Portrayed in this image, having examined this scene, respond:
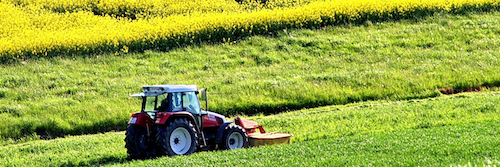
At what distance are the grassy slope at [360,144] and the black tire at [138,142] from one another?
1.30 ft

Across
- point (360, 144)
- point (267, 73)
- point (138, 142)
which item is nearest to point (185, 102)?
point (138, 142)

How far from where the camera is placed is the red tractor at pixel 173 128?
1243cm

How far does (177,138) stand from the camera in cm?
1266

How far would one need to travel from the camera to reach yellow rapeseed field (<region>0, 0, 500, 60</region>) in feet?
78.6

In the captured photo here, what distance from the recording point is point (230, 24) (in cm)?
2619

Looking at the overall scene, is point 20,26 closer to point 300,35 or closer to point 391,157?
point 300,35

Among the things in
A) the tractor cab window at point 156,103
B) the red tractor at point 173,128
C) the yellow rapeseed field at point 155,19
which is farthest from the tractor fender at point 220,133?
the yellow rapeseed field at point 155,19

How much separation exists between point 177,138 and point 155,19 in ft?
54.3

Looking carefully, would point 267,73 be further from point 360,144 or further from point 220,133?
point 360,144

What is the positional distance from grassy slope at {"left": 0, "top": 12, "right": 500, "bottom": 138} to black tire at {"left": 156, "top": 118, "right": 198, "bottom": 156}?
6.14m

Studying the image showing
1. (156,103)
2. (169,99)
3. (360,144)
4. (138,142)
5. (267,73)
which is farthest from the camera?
(267,73)

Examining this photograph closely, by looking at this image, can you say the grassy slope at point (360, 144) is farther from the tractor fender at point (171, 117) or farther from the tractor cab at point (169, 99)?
the tractor cab at point (169, 99)

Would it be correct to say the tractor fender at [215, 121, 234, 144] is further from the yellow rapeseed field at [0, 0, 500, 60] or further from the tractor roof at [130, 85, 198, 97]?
the yellow rapeseed field at [0, 0, 500, 60]

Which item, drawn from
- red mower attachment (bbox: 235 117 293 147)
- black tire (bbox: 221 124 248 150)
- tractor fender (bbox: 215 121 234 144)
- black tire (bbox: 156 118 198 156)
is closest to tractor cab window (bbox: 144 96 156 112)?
black tire (bbox: 156 118 198 156)
